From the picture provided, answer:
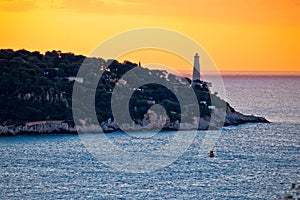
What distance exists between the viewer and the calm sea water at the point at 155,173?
46.9 m

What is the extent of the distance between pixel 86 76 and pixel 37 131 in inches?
859

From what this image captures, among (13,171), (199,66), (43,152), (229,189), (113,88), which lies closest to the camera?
(229,189)

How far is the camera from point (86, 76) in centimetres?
9631

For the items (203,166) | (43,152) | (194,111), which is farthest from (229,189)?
(194,111)

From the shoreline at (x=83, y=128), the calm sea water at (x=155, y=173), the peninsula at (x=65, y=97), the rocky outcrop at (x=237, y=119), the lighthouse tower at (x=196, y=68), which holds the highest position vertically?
the lighthouse tower at (x=196, y=68)

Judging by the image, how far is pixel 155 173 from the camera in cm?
5344

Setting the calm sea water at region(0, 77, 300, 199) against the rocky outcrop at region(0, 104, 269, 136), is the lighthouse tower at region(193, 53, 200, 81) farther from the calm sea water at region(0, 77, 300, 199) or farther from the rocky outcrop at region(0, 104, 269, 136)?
the calm sea water at region(0, 77, 300, 199)

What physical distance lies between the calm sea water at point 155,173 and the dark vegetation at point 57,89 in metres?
8.81

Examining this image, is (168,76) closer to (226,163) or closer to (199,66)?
(199,66)

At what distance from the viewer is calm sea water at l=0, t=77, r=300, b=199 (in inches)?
1847

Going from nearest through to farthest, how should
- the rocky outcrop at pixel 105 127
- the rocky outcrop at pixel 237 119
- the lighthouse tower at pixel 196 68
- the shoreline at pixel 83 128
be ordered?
the shoreline at pixel 83 128
the rocky outcrop at pixel 105 127
the rocky outcrop at pixel 237 119
the lighthouse tower at pixel 196 68

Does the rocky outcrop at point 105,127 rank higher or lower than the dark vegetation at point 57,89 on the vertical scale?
lower

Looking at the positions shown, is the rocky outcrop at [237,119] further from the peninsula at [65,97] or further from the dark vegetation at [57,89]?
the dark vegetation at [57,89]

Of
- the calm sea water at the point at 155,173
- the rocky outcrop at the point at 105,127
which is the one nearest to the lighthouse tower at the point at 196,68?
the rocky outcrop at the point at 105,127
